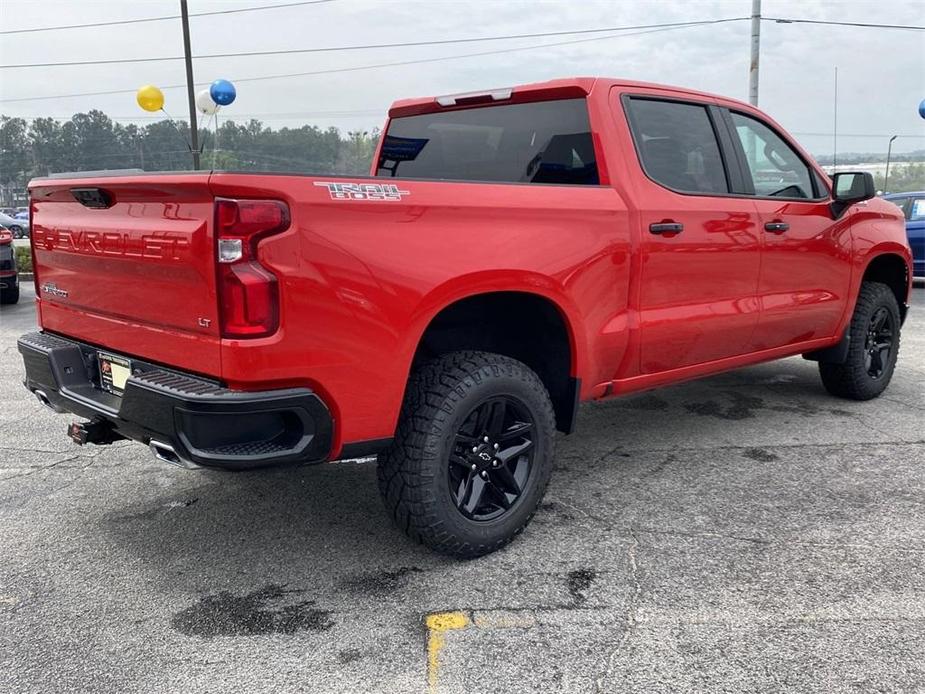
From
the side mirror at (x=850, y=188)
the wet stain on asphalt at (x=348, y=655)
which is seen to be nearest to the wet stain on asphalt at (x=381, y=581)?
the wet stain on asphalt at (x=348, y=655)

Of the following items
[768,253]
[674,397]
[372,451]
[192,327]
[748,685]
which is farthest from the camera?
[674,397]

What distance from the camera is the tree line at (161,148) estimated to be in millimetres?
4203

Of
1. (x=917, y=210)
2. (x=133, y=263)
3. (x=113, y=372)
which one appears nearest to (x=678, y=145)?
(x=133, y=263)

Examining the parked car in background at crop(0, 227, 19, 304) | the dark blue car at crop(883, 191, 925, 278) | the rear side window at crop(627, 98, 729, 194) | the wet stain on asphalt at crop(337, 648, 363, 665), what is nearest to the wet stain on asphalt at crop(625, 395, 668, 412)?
the rear side window at crop(627, 98, 729, 194)

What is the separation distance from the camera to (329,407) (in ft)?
8.93

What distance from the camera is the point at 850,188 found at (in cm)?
477

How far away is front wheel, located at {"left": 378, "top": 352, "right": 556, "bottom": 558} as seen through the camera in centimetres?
297

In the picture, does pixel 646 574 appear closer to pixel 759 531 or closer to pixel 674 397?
pixel 759 531

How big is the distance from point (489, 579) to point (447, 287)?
41.8 inches

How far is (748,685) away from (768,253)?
260 cm

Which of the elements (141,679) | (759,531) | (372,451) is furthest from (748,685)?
(141,679)

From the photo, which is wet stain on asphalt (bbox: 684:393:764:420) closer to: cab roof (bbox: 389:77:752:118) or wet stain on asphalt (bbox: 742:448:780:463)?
wet stain on asphalt (bbox: 742:448:780:463)

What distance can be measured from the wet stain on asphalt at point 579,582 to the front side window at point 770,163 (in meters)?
2.40

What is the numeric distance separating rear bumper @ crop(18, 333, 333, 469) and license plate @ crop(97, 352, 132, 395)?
103 mm
